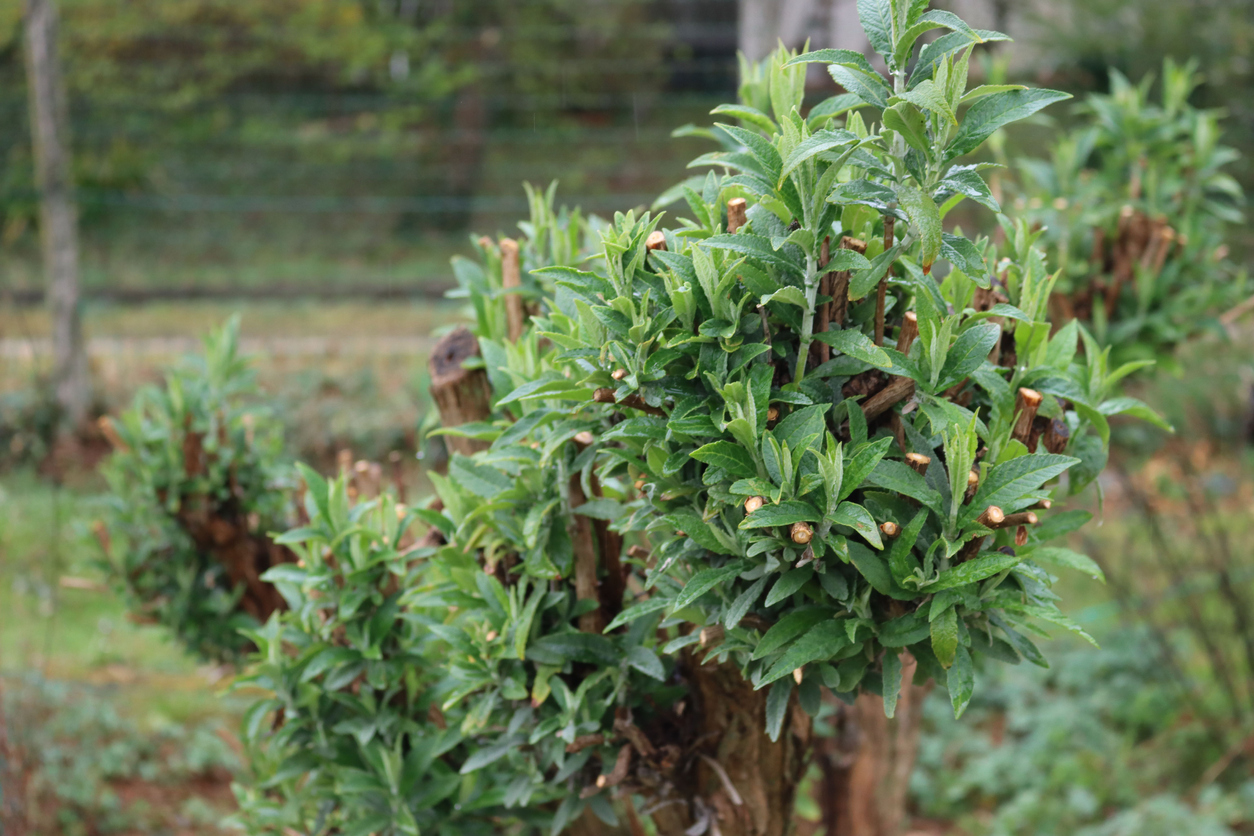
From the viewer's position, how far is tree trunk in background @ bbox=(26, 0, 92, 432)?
6.11m

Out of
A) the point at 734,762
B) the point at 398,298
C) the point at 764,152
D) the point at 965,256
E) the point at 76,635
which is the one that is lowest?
the point at 76,635

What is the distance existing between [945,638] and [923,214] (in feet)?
1.46

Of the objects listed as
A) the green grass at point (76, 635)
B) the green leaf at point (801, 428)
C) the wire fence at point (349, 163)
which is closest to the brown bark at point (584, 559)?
the green leaf at point (801, 428)

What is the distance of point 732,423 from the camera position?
1.07 m

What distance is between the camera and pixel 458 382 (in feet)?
5.55

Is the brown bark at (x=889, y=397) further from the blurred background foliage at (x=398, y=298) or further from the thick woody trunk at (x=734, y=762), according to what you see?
the thick woody trunk at (x=734, y=762)

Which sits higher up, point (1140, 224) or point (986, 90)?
point (986, 90)

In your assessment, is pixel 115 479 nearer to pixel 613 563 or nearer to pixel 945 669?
pixel 613 563

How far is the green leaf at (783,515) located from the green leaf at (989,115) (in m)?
0.38

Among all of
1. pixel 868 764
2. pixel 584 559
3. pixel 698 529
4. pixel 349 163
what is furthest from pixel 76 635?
pixel 349 163

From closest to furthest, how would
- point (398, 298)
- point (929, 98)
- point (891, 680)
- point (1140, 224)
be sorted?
point (929, 98) < point (891, 680) < point (1140, 224) < point (398, 298)

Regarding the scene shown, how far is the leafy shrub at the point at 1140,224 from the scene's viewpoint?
224 centimetres

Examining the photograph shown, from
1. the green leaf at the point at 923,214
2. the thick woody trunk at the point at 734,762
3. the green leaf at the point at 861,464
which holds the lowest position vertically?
the thick woody trunk at the point at 734,762

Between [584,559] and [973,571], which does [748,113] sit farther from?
[584,559]
